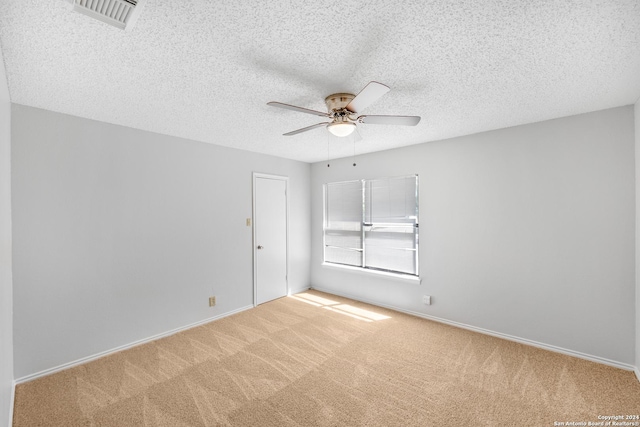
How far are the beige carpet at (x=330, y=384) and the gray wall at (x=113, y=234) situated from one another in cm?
36

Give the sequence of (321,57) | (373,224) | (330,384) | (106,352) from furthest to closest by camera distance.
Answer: (373,224) → (106,352) → (330,384) → (321,57)

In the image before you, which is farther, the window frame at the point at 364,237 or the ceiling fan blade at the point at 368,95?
the window frame at the point at 364,237

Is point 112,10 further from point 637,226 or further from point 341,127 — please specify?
point 637,226

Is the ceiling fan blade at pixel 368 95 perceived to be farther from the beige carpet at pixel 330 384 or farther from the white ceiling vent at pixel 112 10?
the beige carpet at pixel 330 384

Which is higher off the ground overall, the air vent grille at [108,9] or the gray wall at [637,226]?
the air vent grille at [108,9]

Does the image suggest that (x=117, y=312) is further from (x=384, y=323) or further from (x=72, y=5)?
(x=384, y=323)

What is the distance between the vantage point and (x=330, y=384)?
7.60ft

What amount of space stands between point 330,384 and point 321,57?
2.52 metres

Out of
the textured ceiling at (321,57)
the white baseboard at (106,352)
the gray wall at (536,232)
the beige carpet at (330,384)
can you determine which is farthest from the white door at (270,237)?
the gray wall at (536,232)

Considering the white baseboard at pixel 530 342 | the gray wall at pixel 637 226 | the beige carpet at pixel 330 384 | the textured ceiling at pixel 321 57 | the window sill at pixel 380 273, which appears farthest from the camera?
the window sill at pixel 380 273

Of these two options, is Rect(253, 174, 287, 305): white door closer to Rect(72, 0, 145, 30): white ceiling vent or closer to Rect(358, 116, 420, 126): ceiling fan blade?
Rect(358, 116, 420, 126): ceiling fan blade

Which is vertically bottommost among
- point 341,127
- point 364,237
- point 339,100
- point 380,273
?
point 380,273

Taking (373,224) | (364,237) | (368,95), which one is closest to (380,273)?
(364,237)

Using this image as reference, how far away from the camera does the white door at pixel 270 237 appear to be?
14.1 ft
